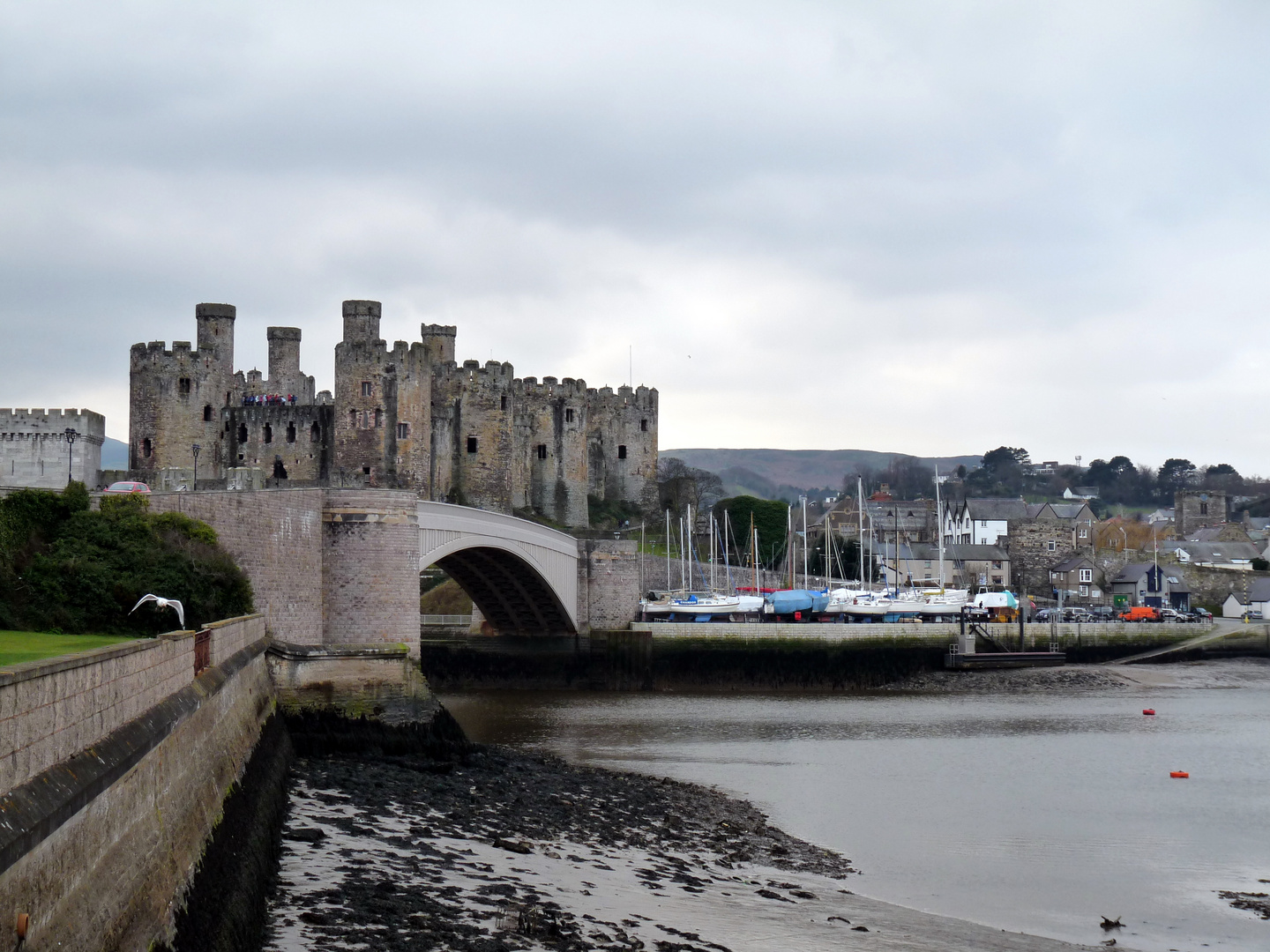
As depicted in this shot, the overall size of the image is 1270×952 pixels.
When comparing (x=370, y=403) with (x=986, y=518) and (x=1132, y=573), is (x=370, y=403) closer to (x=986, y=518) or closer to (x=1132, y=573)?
(x=1132, y=573)

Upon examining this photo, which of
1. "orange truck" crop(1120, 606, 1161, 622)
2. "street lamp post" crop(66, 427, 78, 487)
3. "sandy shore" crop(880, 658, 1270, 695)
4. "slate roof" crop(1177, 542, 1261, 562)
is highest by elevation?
"street lamp post" crop(66, 427, 78, 487)

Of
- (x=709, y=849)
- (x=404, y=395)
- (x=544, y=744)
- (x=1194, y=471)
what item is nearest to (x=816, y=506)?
(x=1194, y=471)

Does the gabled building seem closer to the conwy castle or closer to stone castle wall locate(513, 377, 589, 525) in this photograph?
stone castle wall locate(513, 377, 589, 525)

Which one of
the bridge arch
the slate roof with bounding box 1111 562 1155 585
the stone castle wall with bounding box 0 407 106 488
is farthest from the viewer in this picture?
the slate roof with bounding box 1111 562 1155 585

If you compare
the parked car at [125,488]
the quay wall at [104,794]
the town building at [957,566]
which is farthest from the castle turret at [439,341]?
the quay wall at [104,794]

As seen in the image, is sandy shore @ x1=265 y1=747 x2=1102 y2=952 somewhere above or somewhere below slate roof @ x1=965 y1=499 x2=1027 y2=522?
below

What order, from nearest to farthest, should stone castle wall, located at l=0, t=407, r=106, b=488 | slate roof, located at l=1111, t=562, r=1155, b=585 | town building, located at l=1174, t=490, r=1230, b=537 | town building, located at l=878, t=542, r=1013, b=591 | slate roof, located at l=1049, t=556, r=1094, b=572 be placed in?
1. stone castle wall, located at l=0, t=407, r=106, b=488
2. slate roof, located at l=1111, t=562, r=1155, b=585
3. slate roof, located at l=1049, t=556, r=1094, b=572
4. town building, located at l=878, t=542, r=1013, b=591
5. town building, located at l=1174, t=490, r=1230, b=537

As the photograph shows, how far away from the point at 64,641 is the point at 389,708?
8434mm

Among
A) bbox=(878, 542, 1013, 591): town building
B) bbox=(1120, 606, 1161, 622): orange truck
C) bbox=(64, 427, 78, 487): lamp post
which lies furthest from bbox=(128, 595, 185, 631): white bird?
bbox=(878, 542, 1013, 591): town building

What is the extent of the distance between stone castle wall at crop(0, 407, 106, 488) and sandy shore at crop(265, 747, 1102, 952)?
15202 millimetres

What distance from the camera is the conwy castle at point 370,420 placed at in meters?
52.9

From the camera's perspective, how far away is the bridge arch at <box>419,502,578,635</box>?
31.4 m

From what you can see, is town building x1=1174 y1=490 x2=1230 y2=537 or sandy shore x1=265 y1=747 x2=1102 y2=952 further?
town building x1=1174 y1=490 x2=1230 y2=537

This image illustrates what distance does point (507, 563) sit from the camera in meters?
38.8
